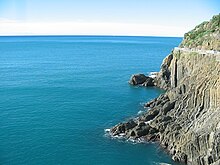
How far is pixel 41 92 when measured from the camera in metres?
94.8

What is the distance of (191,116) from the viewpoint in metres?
59.8

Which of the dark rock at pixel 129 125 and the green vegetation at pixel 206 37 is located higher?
the green vegetation at pixel 206 37

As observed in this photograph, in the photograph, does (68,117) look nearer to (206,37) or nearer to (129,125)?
(129,125)

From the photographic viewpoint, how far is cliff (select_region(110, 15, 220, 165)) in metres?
49.3

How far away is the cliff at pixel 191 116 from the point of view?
4934cm

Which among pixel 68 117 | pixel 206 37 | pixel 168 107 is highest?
pixel 206 37

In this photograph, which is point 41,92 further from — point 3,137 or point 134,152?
point 134,152

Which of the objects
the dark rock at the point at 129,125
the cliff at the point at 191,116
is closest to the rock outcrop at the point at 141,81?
the cliff at the point at 191,116

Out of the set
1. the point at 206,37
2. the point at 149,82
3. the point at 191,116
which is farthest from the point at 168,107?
the point at 149,82

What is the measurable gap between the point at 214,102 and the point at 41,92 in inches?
2062

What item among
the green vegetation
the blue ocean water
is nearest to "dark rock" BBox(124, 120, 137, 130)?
the blue ocean water

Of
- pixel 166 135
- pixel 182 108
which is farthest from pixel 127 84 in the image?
pixel 166 135

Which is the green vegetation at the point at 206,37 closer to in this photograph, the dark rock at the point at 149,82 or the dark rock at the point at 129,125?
the dark rock at the point at 149,82

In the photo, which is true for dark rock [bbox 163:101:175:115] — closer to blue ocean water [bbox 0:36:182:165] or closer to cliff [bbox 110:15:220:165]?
cliff [bbox 110:15:220:165]
